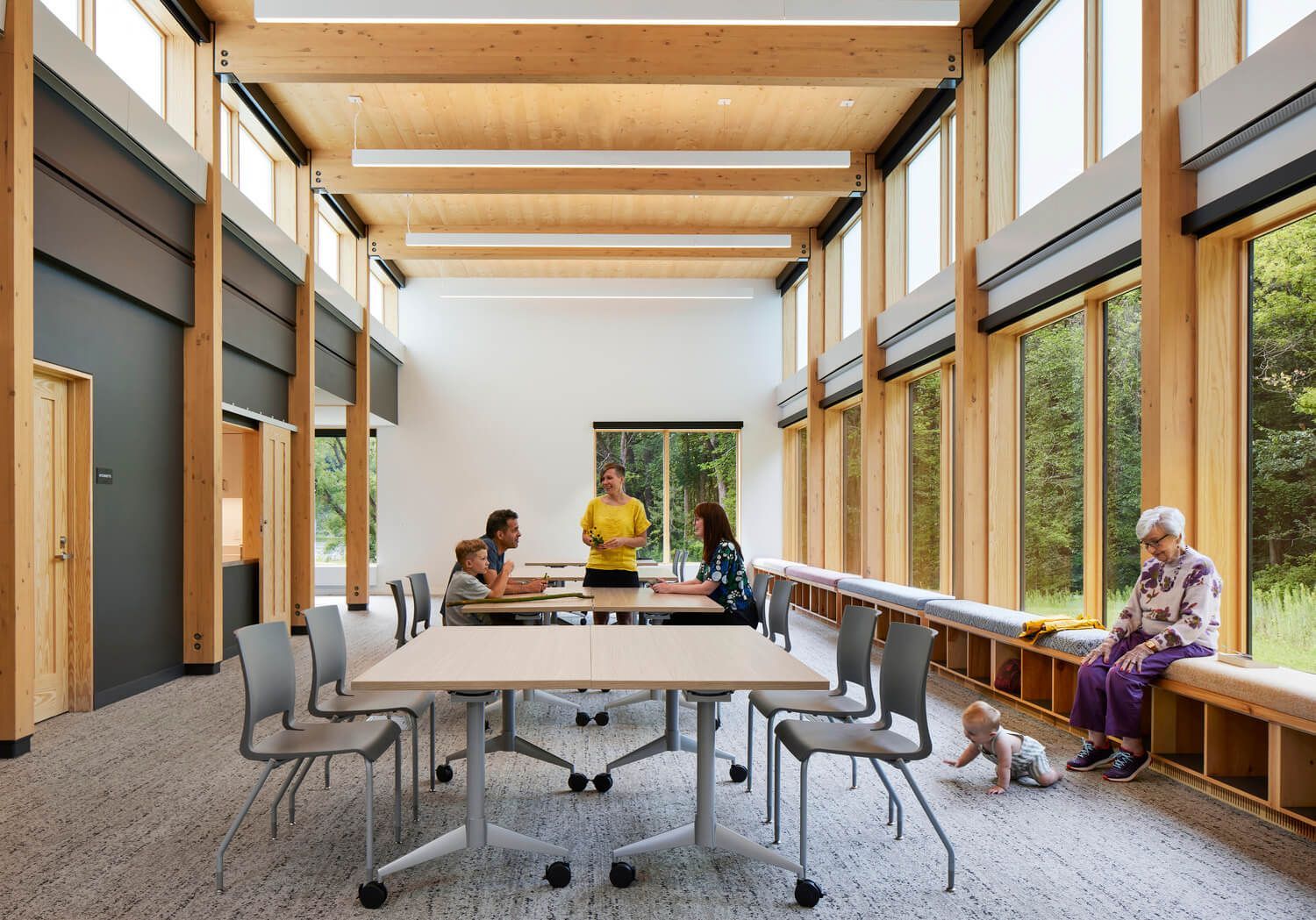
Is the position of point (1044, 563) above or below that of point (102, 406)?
below

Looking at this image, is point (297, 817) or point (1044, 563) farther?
point (1044, 563)

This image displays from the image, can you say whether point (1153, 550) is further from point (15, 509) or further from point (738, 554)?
point (15, 509)

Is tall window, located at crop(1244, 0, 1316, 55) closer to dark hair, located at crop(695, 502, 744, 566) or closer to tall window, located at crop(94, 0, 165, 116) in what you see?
dark hair, located at crop(695, 502, 744, 566)

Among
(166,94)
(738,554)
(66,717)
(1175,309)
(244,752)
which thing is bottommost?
(66,717)

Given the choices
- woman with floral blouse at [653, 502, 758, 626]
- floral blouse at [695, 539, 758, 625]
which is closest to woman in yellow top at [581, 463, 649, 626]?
woman with floral blouse at [653, 502, 758, 626]

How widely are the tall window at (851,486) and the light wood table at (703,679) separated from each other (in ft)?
25.1

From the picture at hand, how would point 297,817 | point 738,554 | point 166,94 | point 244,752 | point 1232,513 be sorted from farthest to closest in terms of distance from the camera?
1. point 166,94
2. point 738,554
3. point 1232,513
4. point 297,817
5. point 244,752

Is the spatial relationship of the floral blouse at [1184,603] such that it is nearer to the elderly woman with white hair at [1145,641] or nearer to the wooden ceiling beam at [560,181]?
the elderly woman with white hair at [1145,641]

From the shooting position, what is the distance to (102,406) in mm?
5957

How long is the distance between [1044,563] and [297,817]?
Result: 17.4 ft

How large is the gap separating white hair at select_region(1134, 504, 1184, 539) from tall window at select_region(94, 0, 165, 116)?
6.56 meters

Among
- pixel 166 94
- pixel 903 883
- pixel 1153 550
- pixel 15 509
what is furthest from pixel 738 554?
pixel 166 94

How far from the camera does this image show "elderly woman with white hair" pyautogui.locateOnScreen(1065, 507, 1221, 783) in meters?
4.40

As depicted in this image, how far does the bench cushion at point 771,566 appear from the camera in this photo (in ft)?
42.2
